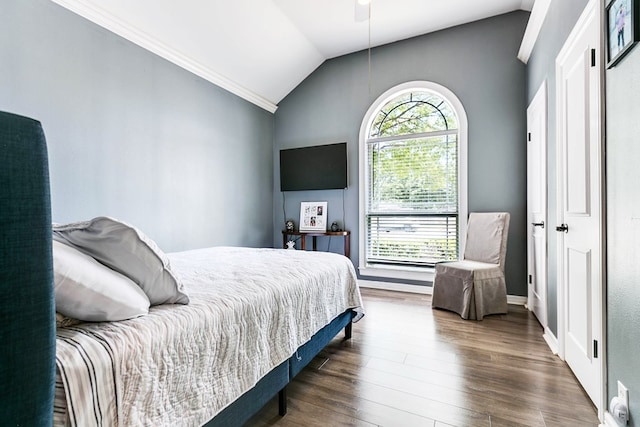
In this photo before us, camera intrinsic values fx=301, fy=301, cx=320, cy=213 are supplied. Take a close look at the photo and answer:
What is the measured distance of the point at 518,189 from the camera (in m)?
3.45

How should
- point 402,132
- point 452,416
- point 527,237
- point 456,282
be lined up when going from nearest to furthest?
point 452,416 → point 456,282 → point 527,237 → point 402,132

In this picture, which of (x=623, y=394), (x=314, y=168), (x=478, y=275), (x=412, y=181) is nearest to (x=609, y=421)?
(x=623, y=394)

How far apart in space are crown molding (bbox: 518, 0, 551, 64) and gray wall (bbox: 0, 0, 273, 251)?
3.44m

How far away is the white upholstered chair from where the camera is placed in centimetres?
294

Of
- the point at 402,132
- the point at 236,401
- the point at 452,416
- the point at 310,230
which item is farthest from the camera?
the point at 310,230

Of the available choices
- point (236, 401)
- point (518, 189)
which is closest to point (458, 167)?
point (518, 189)

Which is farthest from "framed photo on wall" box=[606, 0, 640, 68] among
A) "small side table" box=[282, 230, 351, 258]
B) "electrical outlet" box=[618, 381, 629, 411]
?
"small side table" box=[282, 230, 351, 258]

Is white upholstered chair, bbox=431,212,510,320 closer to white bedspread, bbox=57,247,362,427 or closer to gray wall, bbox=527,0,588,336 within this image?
gray wall, bbox=527,0,588,336

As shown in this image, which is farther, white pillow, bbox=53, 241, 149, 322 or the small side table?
the small side table

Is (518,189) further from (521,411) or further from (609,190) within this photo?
(521,411)

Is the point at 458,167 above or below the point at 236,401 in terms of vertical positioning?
above

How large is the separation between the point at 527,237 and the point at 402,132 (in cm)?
197

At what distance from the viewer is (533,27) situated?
2865mm

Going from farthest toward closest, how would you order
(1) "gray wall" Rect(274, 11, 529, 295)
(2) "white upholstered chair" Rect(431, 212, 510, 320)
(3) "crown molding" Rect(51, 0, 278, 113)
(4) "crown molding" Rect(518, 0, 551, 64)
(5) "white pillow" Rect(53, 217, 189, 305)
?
(1) "gray wall" Rect(274, 11, 529, 295)
(2) "white upholstered chair" Rect(431, 212, 510, 320)
(4) "crown molding" Rect(518, 0, 551, 64)
(3) "crown molding" Rect(51, 0, 278, 113)
(5) "white pillow" Rect(53, 217, 189, 305)
